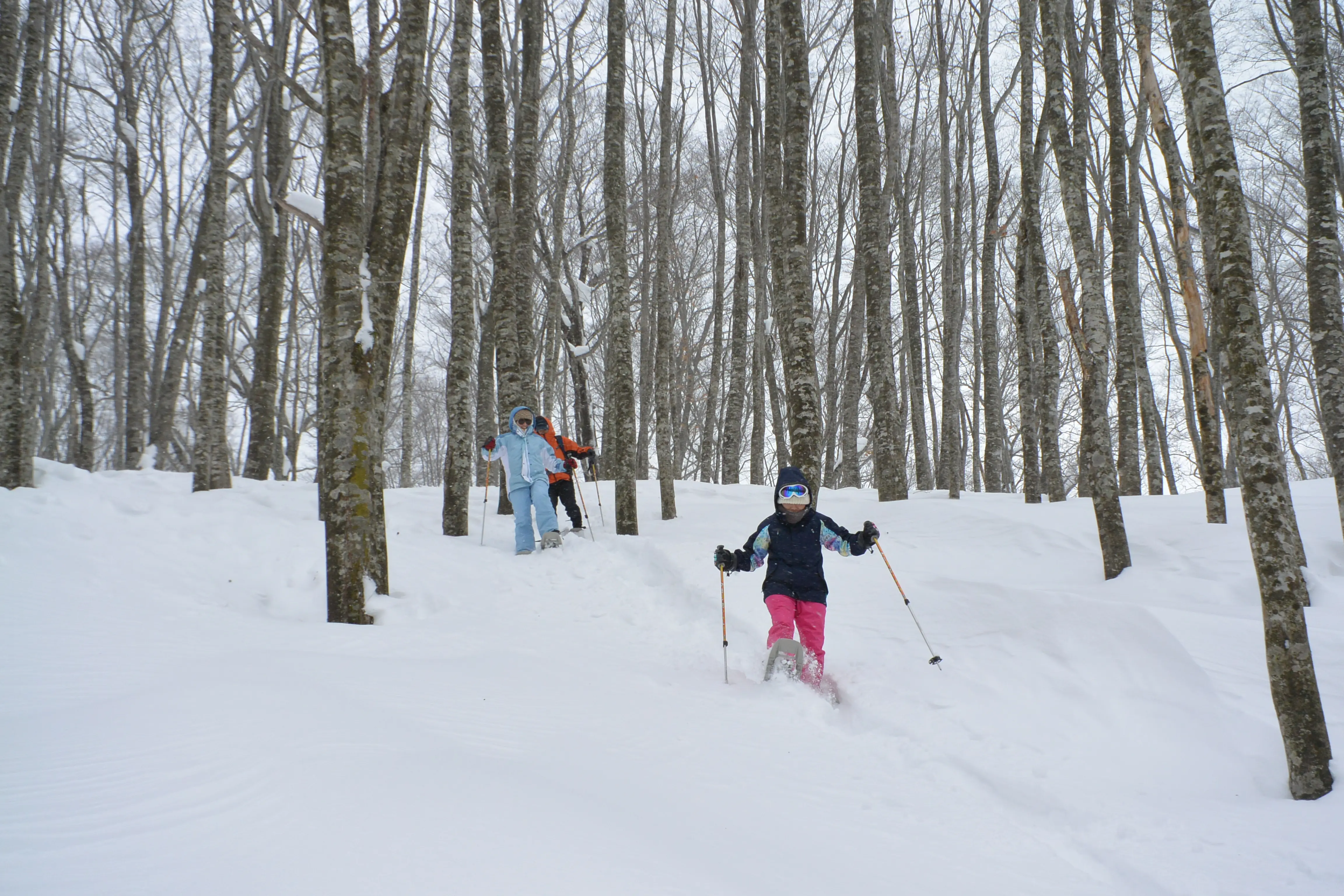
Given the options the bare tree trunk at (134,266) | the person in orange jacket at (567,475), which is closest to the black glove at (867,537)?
the person in orange jacket at (567,475)

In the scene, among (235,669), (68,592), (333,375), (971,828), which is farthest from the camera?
(333,375)

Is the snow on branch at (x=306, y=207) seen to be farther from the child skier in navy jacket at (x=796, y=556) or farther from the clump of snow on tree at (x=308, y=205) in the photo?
the child skier in navy jacket at (x=796, y=556)

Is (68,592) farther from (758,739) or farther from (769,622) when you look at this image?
(769,622)

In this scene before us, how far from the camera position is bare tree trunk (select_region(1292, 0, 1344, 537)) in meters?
5.10

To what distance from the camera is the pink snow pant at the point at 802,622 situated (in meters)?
5.12

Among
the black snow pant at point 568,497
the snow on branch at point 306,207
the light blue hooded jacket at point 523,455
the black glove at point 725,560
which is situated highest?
the snow on branch at point 306,207

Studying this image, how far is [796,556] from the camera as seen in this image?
5395 millimetres

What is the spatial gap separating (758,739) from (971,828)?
3.85 feet

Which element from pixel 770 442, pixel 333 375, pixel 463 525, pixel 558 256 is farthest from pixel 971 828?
pixel 770 442

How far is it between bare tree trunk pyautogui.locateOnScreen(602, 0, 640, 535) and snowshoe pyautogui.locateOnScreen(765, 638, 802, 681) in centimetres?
439

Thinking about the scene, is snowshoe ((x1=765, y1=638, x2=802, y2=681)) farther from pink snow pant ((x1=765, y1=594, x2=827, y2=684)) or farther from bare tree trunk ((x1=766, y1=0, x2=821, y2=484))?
bare tree trunk ((x1=766, y1=0, x2=821, y2=484))

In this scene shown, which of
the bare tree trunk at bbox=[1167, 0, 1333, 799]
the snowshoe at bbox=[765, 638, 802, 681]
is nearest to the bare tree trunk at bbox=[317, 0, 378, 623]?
the snowshoe at bbox=[765, 638, 802, 681]

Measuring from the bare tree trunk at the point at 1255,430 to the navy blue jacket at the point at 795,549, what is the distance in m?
2.42

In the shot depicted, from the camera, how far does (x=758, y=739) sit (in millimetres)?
3971
